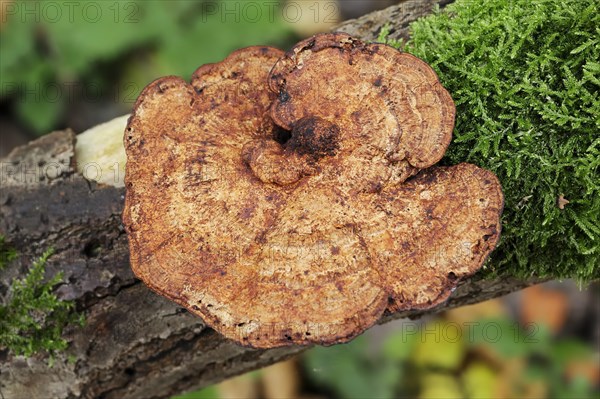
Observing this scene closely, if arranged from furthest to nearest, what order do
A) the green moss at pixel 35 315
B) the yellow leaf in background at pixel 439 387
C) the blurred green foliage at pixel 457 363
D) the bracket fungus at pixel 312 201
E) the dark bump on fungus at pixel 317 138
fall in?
the yellow leaf in background at pixel 439 387 → the blurred green foliage at pixel 457 363 → the green moss at pixel 35 315 → the dark bump on fungus at pixel 317 138 → the bracket fungus at pixel 312 201

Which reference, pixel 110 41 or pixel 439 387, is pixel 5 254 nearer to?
pixel 110 41

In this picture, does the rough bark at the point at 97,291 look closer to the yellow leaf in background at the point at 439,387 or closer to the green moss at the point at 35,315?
the green moss at the point at 35,315

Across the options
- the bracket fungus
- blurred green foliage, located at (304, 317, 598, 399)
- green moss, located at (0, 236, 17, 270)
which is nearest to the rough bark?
green moss, located at (0, 236, 17, 270)

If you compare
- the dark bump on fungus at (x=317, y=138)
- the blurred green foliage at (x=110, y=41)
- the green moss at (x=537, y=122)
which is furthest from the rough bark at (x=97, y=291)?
the blurred green foliage at (x=110, y=41)

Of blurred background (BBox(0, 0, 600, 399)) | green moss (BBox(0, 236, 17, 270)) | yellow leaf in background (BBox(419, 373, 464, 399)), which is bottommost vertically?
yellow leaf in background (BBox(419, 373, 464, 399))

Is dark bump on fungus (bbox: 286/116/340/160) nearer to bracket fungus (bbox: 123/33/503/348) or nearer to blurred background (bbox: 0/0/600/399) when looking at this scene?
bracket fungus (bbox: 123/33/503/348)
